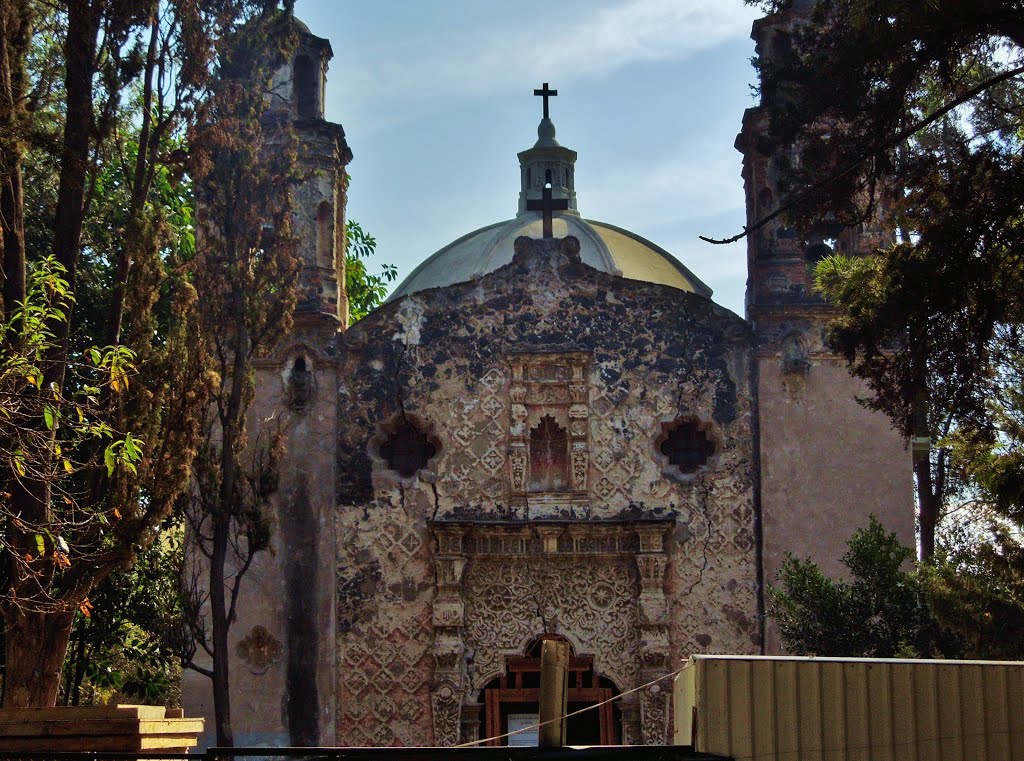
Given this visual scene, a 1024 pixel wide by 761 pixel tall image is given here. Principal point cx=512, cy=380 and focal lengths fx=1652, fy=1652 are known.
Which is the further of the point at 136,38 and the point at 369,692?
the point at 369,692

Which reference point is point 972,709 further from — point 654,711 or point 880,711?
point 654,711

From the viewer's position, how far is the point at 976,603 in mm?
14406

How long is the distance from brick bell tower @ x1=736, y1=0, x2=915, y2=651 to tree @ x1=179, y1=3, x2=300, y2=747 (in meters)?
5.05

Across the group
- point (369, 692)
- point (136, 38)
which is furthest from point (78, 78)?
A: point (369, 692)

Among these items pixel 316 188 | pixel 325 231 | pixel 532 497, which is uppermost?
pixel 316 188

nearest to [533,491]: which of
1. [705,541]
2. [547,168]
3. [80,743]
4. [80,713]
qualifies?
[705,541]

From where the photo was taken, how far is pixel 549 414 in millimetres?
17891

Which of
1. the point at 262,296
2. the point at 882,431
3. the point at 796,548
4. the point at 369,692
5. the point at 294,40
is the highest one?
the point at 294,40

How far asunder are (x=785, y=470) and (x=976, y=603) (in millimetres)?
3644

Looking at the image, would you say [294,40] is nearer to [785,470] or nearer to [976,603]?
[785,470]

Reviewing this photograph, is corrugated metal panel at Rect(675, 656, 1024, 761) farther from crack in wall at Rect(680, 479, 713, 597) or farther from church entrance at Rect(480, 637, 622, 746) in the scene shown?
crack in wall at Rect(680, 479, 713, 597)

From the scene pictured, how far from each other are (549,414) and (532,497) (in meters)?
0.93

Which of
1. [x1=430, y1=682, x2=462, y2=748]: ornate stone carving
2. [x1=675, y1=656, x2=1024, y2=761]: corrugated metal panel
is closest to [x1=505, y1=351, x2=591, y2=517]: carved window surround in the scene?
[x1=430, y1=682, x2=462, y2=748]: ornate stone carving

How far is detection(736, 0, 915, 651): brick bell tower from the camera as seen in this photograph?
1759 cm
